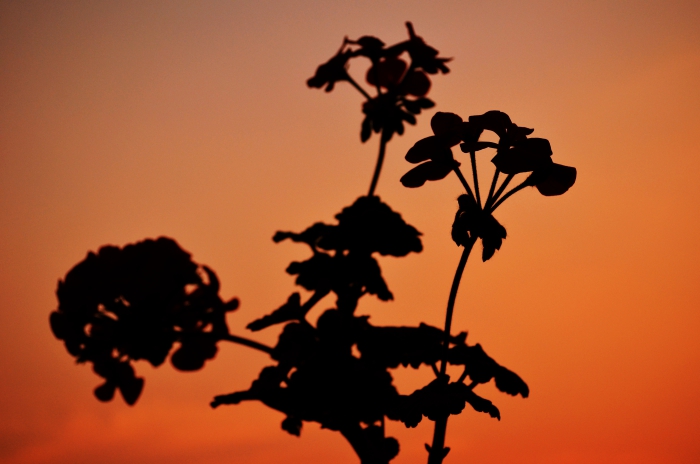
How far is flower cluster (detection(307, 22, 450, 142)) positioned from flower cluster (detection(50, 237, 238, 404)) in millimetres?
905

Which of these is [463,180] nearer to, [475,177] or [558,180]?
[475,177]

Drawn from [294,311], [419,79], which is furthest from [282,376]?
[419,79]

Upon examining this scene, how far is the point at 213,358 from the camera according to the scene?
307 centimetres

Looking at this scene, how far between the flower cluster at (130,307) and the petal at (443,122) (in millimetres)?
1277

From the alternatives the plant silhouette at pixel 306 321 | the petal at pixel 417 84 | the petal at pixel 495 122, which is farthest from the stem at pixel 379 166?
the petal at pixel 495 122

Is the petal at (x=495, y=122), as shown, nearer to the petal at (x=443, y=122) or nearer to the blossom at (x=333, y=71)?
the petal at (x=443, y=122)

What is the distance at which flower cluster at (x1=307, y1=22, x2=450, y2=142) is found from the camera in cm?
292

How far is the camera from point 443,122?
191 cm

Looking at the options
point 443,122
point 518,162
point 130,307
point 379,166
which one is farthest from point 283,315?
point 518,162

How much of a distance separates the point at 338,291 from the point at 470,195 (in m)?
1.04

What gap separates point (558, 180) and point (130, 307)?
161 cm

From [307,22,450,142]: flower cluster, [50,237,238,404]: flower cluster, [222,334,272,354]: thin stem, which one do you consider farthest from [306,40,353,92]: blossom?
[222,334,272,354]: thin stem

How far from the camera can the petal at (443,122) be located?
6.25 ft

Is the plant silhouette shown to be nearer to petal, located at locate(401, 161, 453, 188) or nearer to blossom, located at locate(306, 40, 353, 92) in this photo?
blossom, located at locate(306, 40, 353, 92)
